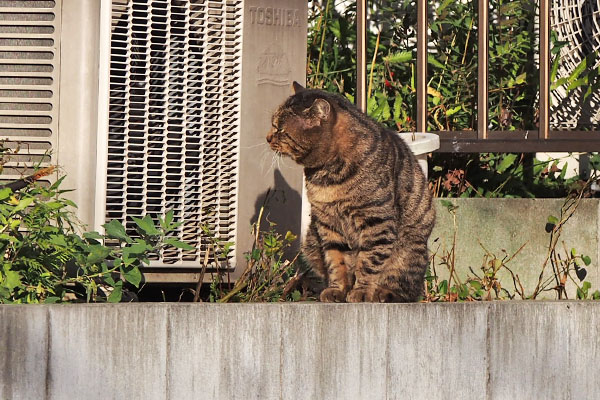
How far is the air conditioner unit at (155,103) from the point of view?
3.39 meters

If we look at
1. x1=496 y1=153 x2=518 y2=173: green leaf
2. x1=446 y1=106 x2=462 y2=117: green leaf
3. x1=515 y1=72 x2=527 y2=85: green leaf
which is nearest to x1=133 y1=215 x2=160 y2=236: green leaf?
x1=446 y1=106 x2=462 y2=117: green leaf

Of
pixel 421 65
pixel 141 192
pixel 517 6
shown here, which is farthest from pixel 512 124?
pixel 141 192

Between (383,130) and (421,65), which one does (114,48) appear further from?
(421,65)

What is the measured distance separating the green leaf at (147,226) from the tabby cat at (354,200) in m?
0.70

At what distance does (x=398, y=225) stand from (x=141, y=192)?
1009mm

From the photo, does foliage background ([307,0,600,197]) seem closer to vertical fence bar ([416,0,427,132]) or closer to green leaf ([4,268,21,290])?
vertical fence bar ([416,0,427,132])

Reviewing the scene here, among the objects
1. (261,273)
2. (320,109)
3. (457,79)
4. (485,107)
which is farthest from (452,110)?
(261,273)

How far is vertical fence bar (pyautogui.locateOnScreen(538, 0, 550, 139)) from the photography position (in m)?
4.45

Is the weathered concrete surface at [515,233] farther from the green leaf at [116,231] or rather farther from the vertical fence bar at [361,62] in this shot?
the green leaf at [116,231]

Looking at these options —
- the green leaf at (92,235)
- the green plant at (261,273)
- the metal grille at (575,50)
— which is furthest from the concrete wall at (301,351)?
the metal grille at (575,50)

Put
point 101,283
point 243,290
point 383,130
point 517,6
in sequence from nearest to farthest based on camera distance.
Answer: point 101,283, point 243,290, point 383,130, point 517,6

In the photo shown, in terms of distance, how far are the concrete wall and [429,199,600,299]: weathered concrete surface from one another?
4.51ft

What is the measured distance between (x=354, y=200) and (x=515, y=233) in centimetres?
128

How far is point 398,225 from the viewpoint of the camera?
371 cm
